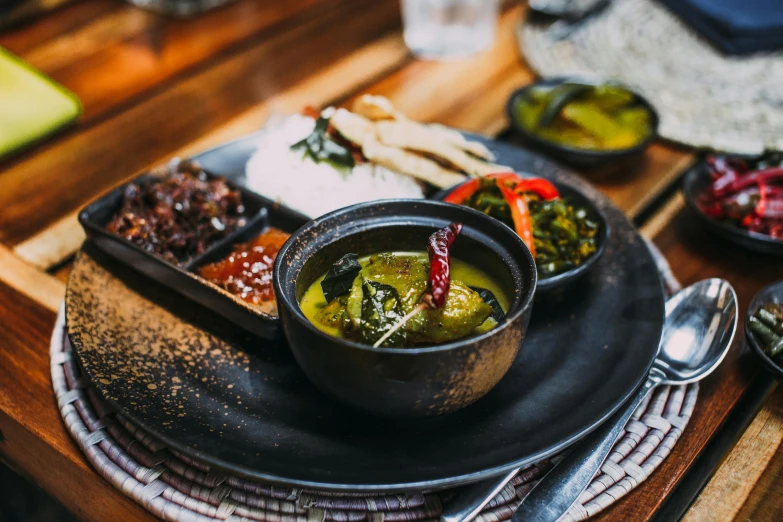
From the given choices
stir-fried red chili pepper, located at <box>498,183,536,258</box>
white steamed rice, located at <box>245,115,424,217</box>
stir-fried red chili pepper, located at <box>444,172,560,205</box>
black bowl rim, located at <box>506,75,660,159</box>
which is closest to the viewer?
stir-fried red chili pepper, located at <box>498,183,536,258</box>

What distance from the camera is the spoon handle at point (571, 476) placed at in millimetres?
1445

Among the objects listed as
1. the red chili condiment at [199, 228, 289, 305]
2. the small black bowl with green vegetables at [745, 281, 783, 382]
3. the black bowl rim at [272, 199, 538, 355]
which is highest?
the black bowl rim at [272, 199, 538, 355]

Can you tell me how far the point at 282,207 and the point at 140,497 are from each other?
106 cm

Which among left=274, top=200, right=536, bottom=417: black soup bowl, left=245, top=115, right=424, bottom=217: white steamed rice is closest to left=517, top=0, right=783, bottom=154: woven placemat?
left=245, top=115, right=424, bottom=217: white steamed rice

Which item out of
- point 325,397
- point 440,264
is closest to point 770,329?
point 440,264

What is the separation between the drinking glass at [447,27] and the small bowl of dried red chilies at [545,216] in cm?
158

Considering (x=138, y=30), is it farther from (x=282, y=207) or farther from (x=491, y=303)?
(x=491, y=303)

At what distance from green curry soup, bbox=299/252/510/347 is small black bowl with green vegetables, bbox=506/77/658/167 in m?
1.22

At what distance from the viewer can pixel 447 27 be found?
12.0ft

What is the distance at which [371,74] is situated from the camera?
134 inches

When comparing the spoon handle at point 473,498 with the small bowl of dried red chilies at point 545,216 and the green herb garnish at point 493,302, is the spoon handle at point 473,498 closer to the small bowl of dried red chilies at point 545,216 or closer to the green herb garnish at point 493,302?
the green herb garnish at point 493,302

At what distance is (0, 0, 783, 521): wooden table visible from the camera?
64.4 inches

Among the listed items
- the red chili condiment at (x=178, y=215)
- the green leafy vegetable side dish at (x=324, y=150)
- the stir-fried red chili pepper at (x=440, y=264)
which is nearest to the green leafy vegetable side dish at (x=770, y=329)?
the stir-fried red chili pepper at (x=440, y=264)

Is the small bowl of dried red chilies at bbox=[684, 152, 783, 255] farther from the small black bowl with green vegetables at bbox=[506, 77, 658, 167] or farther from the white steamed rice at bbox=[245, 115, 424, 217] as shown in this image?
the white steamed rice at bbox=[245, 115, 424, 217]
